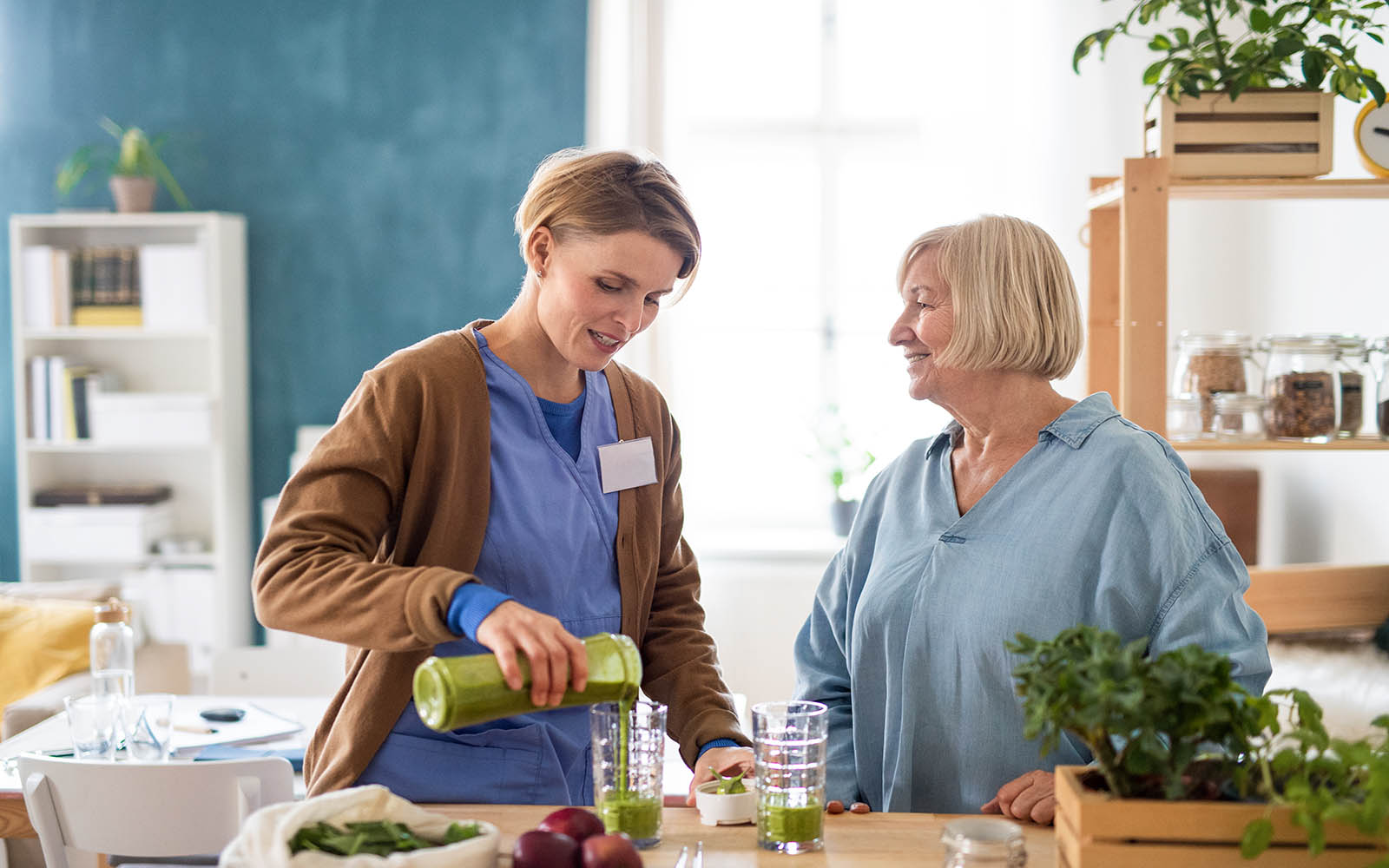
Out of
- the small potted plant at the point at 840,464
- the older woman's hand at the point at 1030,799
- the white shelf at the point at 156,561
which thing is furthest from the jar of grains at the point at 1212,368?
the white shelf at the point at 156,561

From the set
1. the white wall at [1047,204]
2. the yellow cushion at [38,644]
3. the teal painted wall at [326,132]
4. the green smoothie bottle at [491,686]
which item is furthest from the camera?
the teal painted wall at [326,132]

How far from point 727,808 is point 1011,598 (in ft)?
1.62

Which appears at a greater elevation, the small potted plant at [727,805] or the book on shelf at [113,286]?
the book on shelf at [113,286]

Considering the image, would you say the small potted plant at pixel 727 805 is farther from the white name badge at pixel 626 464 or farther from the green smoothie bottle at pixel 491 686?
the white name badge at pixel 626 464

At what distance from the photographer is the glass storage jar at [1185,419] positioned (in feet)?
8.44

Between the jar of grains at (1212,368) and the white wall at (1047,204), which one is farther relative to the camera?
the white wall at (1047,204)

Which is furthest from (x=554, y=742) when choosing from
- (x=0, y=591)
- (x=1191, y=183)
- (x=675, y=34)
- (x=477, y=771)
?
(x=675, y=34)

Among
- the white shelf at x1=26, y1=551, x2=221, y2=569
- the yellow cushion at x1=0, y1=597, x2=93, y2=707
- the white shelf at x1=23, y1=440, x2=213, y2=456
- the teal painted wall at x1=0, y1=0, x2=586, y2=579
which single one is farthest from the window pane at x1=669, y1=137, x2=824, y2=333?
the yellow cushion at x1=0, y1=597, x2=93, y2=707

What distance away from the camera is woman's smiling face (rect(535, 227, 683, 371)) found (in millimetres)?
1523

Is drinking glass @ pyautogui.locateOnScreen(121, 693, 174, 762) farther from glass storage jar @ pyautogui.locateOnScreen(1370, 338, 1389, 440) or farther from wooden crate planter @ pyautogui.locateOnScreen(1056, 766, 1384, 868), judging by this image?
glass storage jar @ pyautogui.locateOnScreen(1370, 338, 1389, 440)

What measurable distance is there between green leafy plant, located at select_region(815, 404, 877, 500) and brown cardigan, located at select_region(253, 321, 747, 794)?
294 centimetres

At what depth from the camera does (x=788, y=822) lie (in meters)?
1.22

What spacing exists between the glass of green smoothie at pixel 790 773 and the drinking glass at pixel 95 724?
4.84 ft

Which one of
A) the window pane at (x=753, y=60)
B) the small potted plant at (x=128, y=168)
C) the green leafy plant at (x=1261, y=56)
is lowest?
the green leafy plant at (x=1261, y=56)
